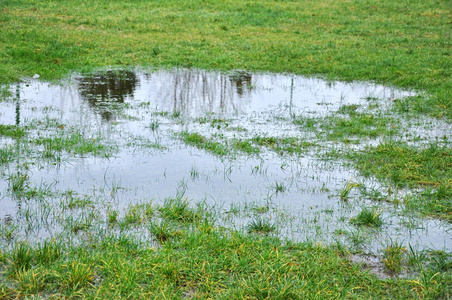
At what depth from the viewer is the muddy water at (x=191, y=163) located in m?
5.79

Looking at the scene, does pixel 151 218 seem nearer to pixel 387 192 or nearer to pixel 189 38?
pixel 387 192

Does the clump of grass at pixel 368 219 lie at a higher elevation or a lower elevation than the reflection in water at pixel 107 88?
lower

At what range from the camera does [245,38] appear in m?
19.7

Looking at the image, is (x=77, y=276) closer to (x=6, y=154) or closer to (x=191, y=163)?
(x=191, y=163)

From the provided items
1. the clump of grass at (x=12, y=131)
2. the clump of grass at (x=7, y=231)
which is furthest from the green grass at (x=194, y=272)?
the clump of grass at (x=12, y=131)

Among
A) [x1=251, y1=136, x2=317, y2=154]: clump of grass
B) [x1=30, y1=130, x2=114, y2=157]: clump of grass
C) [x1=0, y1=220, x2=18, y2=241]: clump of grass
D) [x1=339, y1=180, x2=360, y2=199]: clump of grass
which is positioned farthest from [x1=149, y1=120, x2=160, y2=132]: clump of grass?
[x1=0, y1=220, x2=18, y2=241]: clump of grass

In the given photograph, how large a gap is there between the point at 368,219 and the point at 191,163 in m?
3.01

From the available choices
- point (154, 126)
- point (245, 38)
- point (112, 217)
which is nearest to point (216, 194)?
point (112, 217)

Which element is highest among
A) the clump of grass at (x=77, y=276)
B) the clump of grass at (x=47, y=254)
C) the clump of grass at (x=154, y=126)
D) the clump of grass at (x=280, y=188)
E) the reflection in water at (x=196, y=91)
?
the reflection in water at (x=196, y=91)

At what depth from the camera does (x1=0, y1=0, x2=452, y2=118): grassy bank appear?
1455 cm

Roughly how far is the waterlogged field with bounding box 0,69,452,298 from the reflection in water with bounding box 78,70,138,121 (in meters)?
0.09

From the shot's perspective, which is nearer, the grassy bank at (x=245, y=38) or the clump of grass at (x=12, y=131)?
the clump of grass at (x=12, y=131)

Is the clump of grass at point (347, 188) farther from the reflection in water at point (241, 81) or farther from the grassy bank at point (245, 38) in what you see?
the reflection in water at point (241, 81)

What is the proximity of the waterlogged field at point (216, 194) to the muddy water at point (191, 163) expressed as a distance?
31 millimetres
